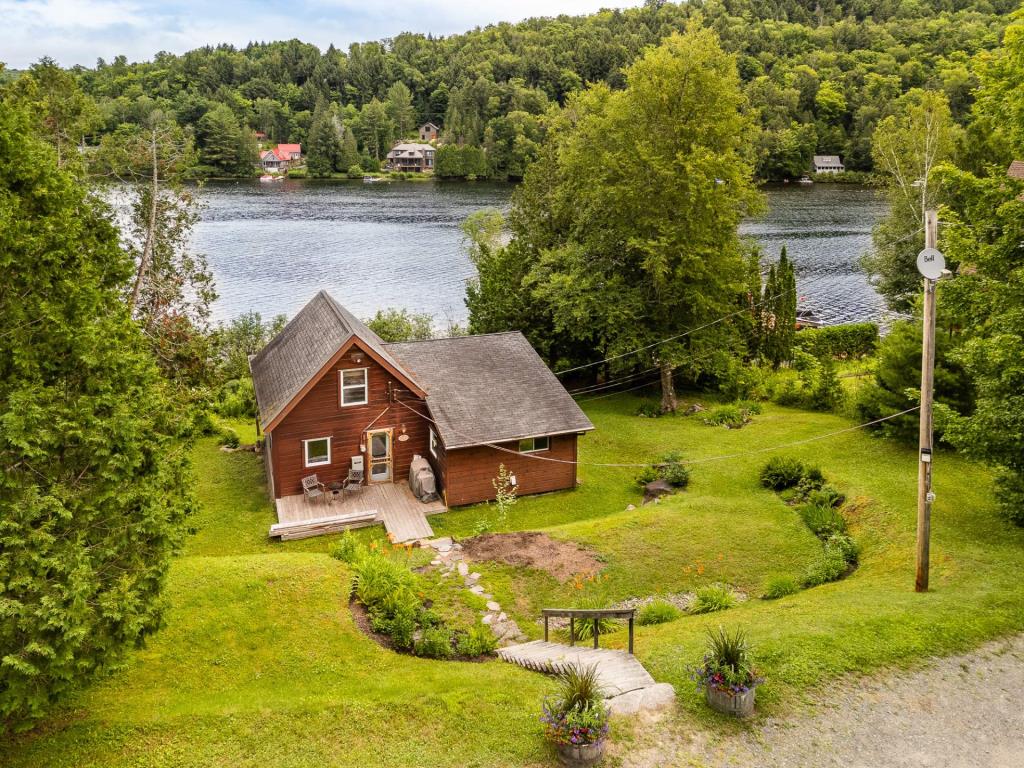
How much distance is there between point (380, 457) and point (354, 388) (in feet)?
9.15

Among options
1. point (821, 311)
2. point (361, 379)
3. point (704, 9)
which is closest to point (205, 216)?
point (821, 311)

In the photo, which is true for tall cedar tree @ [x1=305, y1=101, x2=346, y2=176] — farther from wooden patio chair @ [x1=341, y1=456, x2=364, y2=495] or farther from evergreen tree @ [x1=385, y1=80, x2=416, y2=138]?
wooden patio chair @ [x1=341, y1=456, x2=364, y2=495]

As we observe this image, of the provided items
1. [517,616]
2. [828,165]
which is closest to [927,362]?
[517,616]

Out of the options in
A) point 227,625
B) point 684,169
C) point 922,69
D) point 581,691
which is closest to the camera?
Result: point 581,691

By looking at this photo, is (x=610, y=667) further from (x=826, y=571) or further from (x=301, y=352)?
(x=301, y=352)

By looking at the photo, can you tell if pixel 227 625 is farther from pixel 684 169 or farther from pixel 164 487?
pixel 684 169

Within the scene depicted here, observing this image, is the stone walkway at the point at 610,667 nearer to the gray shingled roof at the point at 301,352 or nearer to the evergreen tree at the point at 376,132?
the gray shingled roof at the point at 301,352

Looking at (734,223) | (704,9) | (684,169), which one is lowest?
(734,223)

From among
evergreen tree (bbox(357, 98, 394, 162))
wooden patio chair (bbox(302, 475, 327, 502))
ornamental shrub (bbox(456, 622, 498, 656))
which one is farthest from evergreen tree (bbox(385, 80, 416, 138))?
ornamental shrub (bbox(456, 622, 498, 656))

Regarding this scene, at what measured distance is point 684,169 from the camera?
3216 cm

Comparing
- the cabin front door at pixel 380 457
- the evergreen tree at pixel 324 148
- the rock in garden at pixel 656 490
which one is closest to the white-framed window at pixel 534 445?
the rock in garden at pixel 656 490

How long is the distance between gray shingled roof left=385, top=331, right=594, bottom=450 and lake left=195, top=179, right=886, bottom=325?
28107mm

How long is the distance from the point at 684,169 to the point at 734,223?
353cm

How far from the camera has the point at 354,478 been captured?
25.3 m
